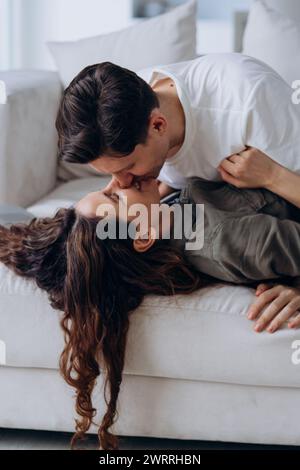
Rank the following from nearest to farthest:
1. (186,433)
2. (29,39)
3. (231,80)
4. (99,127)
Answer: (99,127) < (186,433) < (231,80) < (29,39)

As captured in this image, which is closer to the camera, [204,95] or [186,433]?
[186,433]

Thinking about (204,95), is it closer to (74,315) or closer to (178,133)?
(178,133)

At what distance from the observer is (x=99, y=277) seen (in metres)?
1.50

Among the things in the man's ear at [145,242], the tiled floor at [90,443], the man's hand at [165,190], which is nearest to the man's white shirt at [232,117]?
the man's hand at [165,190]

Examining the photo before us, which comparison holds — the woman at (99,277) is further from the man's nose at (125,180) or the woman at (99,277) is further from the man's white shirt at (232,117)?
the man's white shirt at (232,117)

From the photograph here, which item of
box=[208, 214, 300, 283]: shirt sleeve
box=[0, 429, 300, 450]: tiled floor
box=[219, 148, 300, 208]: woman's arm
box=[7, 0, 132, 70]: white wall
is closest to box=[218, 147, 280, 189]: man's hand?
box=[219, 148, 300, 208]: woman's arm

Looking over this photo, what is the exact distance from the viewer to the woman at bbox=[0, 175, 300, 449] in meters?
1.50

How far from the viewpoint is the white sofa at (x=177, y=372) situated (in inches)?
60.0

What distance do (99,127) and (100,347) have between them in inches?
15.9

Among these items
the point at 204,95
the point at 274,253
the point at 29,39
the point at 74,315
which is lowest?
the point at 29,39

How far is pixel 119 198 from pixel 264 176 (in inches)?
11.9

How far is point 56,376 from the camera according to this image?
5.30ft

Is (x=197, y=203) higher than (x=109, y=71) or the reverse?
the reverse

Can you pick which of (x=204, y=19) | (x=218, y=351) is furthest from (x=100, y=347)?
(x=204, y=19)
